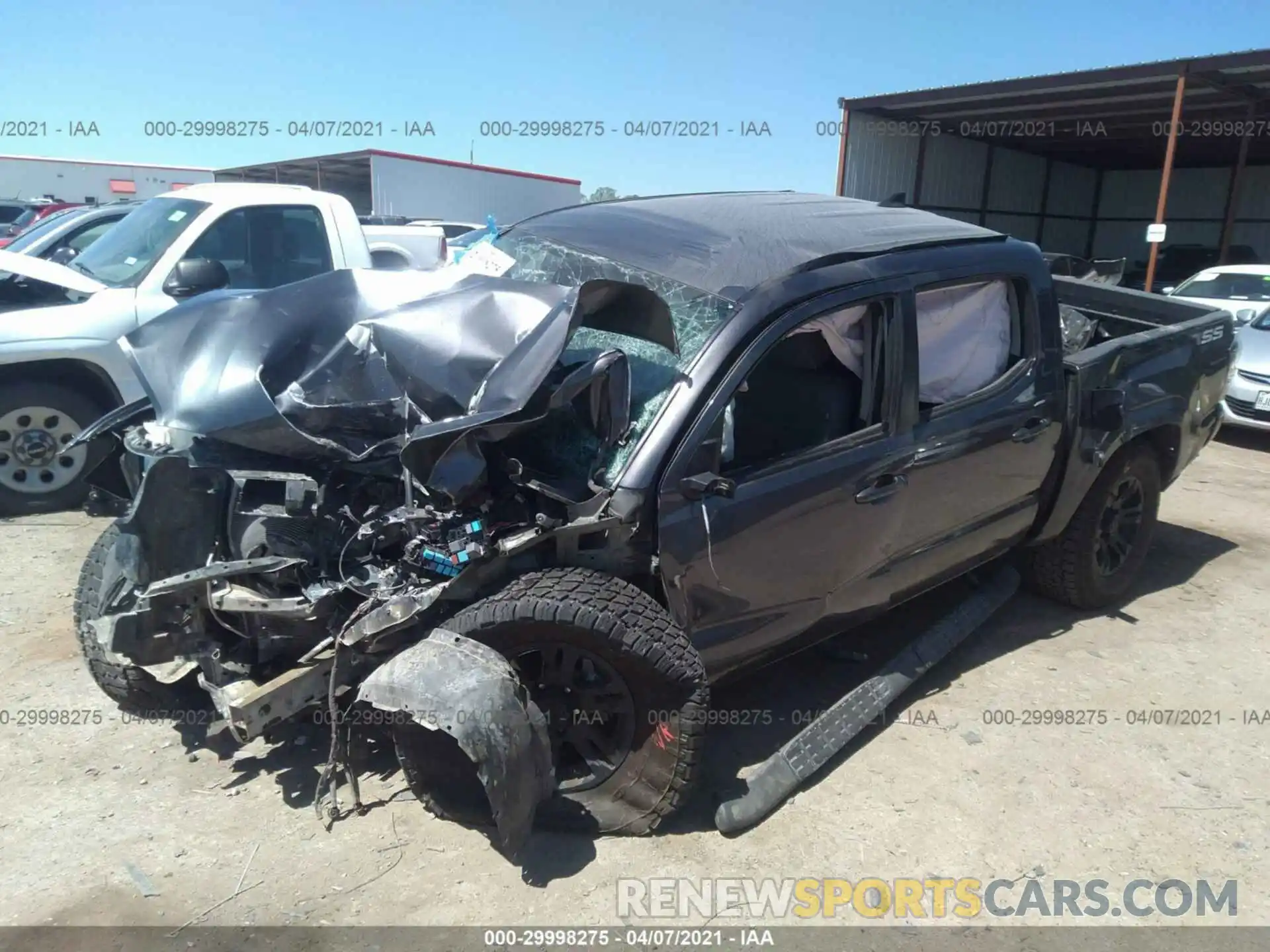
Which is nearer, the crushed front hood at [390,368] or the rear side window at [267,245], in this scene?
the crushed front hood at [390,368]

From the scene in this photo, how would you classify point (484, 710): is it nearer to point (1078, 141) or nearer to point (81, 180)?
point (1078, 141)

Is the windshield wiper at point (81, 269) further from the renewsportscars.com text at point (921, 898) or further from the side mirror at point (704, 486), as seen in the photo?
the renewsportscars.com text at point (921, 898)

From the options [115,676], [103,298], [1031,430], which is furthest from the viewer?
[103,298]

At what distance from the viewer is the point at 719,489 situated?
2748mm

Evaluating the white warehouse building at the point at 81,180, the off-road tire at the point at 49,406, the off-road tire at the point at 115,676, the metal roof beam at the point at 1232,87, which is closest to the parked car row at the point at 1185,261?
the metal roof beam at the point at 1232,87

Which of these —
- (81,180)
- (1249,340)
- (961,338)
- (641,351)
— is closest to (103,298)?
(641,351)

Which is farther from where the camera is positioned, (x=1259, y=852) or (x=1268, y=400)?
(x=1268, y=400)

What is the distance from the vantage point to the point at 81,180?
3441 centimetres

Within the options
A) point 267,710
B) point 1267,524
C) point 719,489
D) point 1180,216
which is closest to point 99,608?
point 267,710

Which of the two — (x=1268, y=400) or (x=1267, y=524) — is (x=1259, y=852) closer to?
(x=1267, y=524)

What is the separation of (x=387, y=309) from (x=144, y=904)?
82.2 inches

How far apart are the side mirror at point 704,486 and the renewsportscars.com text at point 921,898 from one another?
3.88 ft

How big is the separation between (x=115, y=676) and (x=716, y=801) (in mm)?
2170

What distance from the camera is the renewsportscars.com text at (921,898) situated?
2648 millimetres
